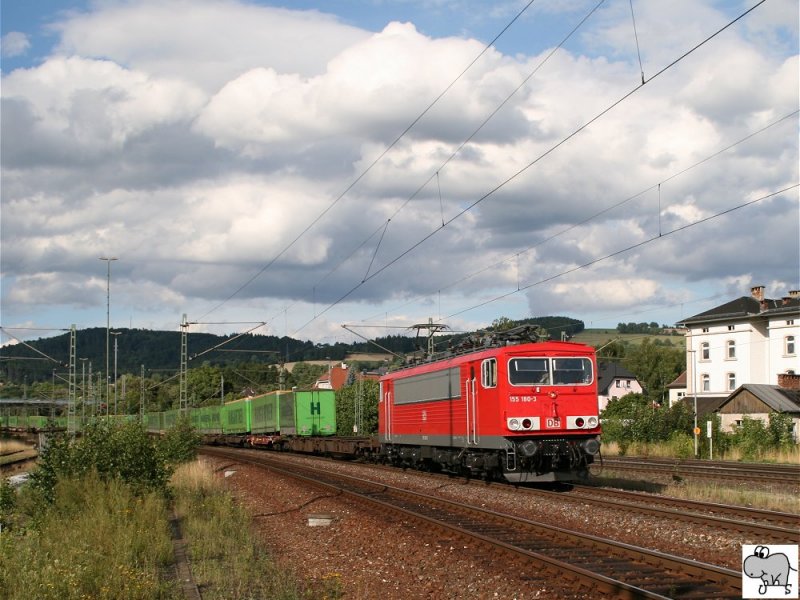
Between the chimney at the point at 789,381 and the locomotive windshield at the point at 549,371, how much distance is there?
4464 cm

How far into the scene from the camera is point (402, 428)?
2989 centimetres

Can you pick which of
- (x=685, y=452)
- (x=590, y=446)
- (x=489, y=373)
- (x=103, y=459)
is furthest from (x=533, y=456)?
(x=685, y=452)

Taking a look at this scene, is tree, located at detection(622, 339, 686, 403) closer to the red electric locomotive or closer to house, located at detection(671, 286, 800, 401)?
house, located at detection(671, 286, 800, 401)

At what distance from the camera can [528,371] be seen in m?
21.3

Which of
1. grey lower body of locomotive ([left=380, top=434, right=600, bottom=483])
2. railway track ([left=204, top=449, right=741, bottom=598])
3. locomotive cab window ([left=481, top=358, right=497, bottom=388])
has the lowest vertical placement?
railway track ([left=204, top=449, right=741, bottom=598])

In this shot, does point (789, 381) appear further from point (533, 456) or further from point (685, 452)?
point (533, 456)

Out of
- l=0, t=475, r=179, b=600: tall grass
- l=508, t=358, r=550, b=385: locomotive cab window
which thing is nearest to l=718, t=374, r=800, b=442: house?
l=508, t=358, r=550, b=385: locomotive cab window

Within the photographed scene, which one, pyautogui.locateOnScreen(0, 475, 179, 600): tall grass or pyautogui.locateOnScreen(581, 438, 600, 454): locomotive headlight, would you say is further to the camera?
pyautogui.locateOnScreen(581, 438, 600, 454): locomotive headlight

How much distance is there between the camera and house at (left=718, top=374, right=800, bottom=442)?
Answer: 51.8 meters

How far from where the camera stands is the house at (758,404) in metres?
51.8

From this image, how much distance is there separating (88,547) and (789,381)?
58.3 m

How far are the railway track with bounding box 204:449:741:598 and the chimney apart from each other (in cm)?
4981

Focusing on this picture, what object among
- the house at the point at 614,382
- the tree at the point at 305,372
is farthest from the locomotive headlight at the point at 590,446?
the tree at the point at 305,372

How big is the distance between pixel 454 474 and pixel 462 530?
1199 centimetres
